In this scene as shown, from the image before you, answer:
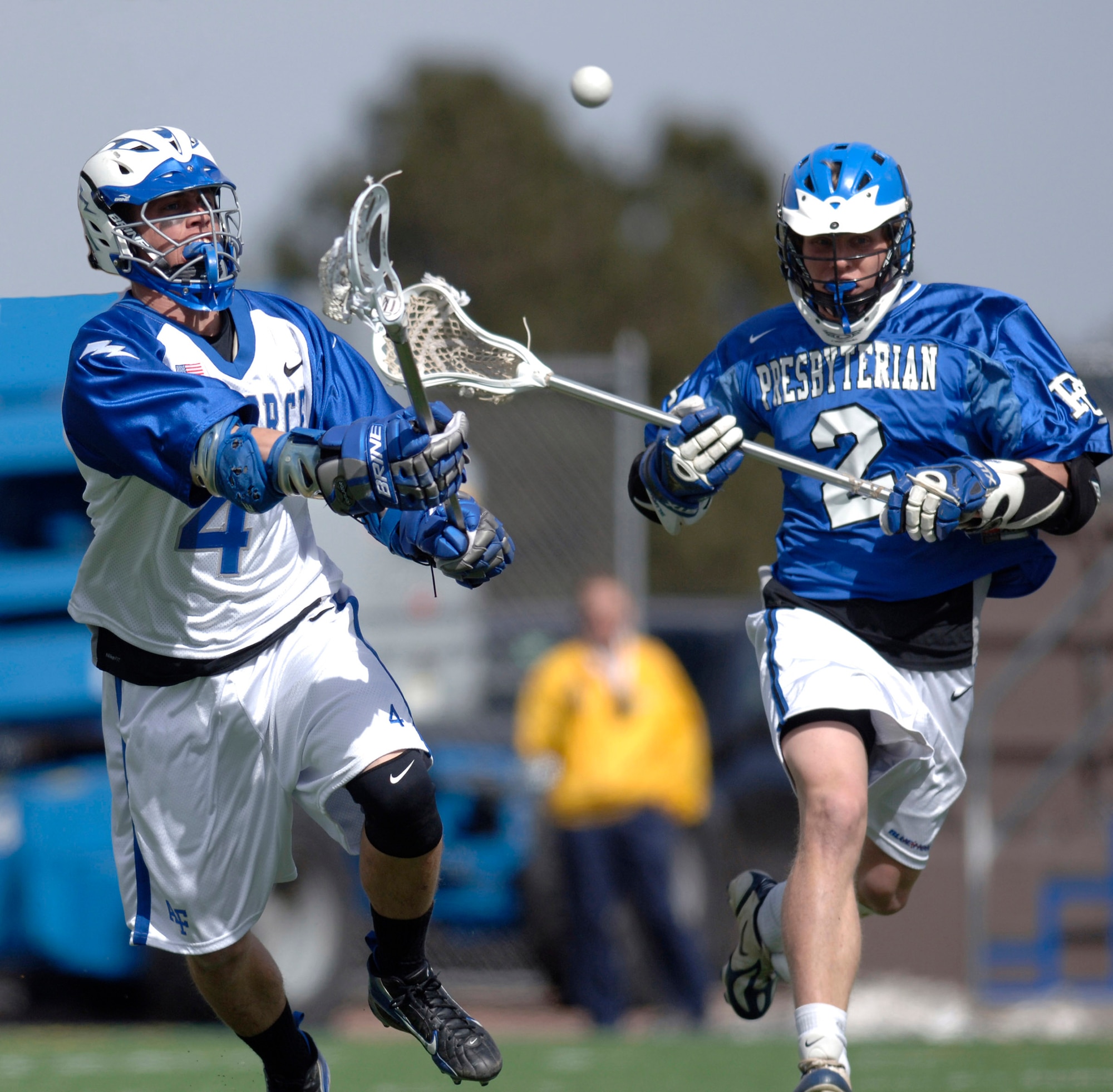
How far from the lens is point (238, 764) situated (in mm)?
4090

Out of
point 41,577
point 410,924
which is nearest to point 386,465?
point 410,924

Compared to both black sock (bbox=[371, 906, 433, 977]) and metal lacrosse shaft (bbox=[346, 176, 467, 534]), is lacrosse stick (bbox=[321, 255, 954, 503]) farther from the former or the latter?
black sock (bbox=[371, 906, 433, 977])

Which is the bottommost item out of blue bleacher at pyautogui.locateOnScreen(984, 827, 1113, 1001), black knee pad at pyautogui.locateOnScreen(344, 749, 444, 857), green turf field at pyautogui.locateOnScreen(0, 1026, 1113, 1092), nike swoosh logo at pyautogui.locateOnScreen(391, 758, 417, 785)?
blue bleacher at pyautogui.locateOnScreen(984, 827, 1113, 1001)

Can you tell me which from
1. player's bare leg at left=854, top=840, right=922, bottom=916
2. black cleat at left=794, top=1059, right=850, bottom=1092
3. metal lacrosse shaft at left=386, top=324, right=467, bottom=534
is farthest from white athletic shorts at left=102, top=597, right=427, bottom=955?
player's bare leg at left=854, top=840, right=922, bottom=916

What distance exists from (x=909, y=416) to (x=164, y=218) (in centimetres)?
173

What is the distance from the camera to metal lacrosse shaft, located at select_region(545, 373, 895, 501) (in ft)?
13.6

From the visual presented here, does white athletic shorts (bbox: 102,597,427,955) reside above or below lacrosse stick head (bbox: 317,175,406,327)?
below

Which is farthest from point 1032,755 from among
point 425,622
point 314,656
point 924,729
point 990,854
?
point 314,656

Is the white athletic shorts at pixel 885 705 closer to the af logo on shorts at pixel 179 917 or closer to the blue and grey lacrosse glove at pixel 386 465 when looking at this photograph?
the blue and grey lacrosse glove at pixel 386 465

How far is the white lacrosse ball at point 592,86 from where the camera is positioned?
4688 mm

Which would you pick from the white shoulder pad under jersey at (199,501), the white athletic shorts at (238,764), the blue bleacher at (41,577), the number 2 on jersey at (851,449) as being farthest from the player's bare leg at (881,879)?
the blue bleacher at (41,577)

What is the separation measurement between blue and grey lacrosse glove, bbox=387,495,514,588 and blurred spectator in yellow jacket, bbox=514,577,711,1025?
4412mm

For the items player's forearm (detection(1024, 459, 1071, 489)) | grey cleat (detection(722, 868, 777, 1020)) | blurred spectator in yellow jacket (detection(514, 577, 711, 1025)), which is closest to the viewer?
player's forearm (detection(1024, 459, 1071, 489))

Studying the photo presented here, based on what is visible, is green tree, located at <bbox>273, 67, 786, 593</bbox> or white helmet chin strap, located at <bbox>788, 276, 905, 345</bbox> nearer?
white helmet chin strap, located at <bbox>788, 276, 905, 345</bbox>
